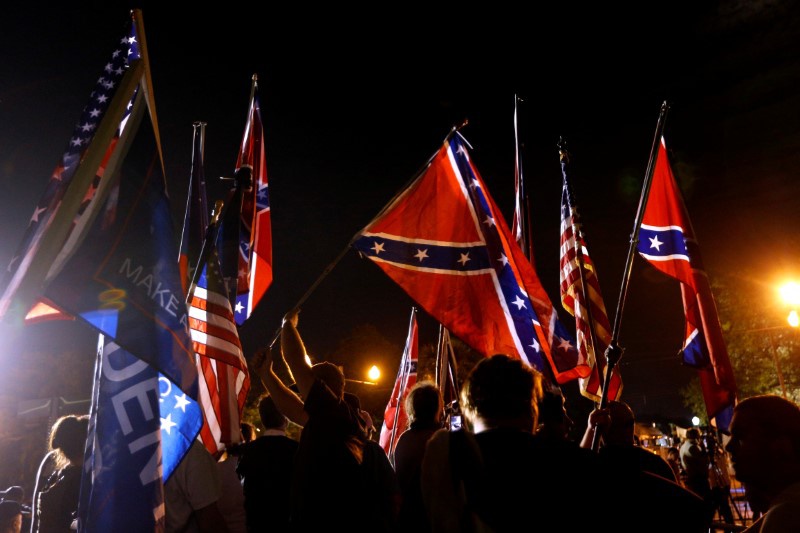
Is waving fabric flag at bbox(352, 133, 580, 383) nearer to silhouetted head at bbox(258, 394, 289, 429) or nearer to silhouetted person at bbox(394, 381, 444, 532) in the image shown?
silhouetted person at bbox(394, 381, 444, 532)

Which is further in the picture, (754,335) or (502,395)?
(754,335)

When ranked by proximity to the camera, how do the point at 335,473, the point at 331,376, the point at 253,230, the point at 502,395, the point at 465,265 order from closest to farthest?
the point at 502,395 → the point at 335,473 → the point at 331,376 → the point at 465,265 → the point at 253,230

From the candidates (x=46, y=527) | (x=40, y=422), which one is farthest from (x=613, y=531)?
(x=40, y=422)

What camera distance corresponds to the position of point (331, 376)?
409 centimetres

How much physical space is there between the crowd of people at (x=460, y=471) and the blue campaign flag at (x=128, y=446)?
0.73m

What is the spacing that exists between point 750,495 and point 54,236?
4255 millimetres

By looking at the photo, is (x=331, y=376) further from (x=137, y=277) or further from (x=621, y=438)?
(x=621, y=438)

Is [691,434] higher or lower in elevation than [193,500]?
lower

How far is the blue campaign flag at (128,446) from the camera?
346 centimetres

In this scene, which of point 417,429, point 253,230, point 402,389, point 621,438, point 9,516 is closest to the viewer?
point 621,438

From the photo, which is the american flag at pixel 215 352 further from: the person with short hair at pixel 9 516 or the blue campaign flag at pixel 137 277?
the person with short hair at pixel 9 516

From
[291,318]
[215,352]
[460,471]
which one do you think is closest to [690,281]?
[291,318]

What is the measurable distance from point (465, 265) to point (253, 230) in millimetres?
2942

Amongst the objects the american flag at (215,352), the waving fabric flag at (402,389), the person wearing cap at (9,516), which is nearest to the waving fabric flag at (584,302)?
the american flag at (215,352)
